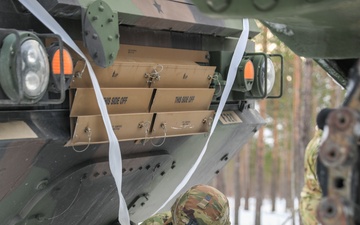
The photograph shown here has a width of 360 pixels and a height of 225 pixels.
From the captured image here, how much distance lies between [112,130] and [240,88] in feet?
4.12

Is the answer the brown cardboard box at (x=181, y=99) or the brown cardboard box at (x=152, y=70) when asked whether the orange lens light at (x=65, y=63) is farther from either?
the brown cardboard box at (x=181, y=99)

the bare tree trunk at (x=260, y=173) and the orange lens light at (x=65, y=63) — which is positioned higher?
the orange lens light at (x=65, y=63)

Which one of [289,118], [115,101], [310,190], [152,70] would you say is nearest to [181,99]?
[152,70]

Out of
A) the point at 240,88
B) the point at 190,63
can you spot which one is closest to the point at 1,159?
the point at 190,63

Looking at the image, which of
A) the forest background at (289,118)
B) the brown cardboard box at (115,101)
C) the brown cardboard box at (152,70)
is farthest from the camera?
the forest background at (289,118)

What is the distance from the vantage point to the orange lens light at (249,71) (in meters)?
4.27

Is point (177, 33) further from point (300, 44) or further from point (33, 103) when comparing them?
point (300, 44)

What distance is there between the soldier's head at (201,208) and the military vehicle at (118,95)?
1.12 ft

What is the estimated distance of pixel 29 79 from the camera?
2750 mm

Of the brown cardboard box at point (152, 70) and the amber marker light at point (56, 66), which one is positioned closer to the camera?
the amber marker light at point (56, 66)

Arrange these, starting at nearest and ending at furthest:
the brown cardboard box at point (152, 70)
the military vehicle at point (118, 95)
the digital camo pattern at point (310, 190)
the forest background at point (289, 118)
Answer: the digital camo pattern at point (310, 190)
the military vehicle at point (118, 95)
the brown cardboard box at point (152, 70)
the forest background at point (289, 118)

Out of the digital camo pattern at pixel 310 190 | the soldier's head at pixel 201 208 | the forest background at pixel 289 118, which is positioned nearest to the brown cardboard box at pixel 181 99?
the soldier's head at pixel 201 208

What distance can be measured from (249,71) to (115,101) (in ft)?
3.97

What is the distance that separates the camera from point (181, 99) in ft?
12.8
